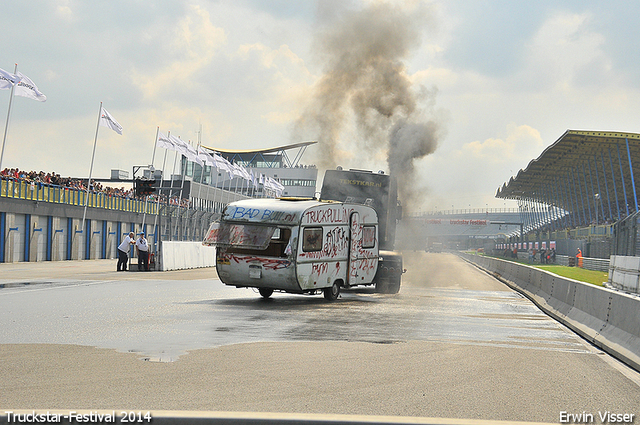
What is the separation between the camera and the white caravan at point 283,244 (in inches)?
642

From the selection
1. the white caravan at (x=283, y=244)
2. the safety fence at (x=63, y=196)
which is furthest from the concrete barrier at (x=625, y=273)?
the safety fence at (x=63, y=196)

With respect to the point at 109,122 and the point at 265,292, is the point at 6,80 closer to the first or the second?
the point at 109,122

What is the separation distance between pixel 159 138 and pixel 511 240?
53.4 metres

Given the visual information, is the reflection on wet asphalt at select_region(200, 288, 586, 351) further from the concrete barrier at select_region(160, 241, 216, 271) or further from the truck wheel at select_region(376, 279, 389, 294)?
the concrete barrier at select_region(160, 241, 216, 271)

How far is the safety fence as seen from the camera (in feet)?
123

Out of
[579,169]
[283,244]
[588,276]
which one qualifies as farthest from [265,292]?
[579,169]

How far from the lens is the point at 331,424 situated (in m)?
5.21

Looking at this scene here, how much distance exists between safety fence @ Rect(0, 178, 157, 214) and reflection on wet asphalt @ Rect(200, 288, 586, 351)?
78.7 feet

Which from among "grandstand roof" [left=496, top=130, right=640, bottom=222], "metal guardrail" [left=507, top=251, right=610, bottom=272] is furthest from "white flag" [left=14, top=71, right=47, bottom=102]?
"grandstand roof" [left=496, top=130, right=640, bottom=222]

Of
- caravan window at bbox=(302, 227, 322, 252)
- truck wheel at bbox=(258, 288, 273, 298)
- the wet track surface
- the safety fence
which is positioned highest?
the safety fence

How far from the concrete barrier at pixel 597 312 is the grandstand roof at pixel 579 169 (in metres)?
37.6

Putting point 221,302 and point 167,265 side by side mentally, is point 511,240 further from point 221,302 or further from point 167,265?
point 221,302

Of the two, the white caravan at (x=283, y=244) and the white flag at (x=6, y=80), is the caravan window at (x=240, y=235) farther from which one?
the white flag at (x=6, y=80)

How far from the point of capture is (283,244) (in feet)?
54.0
